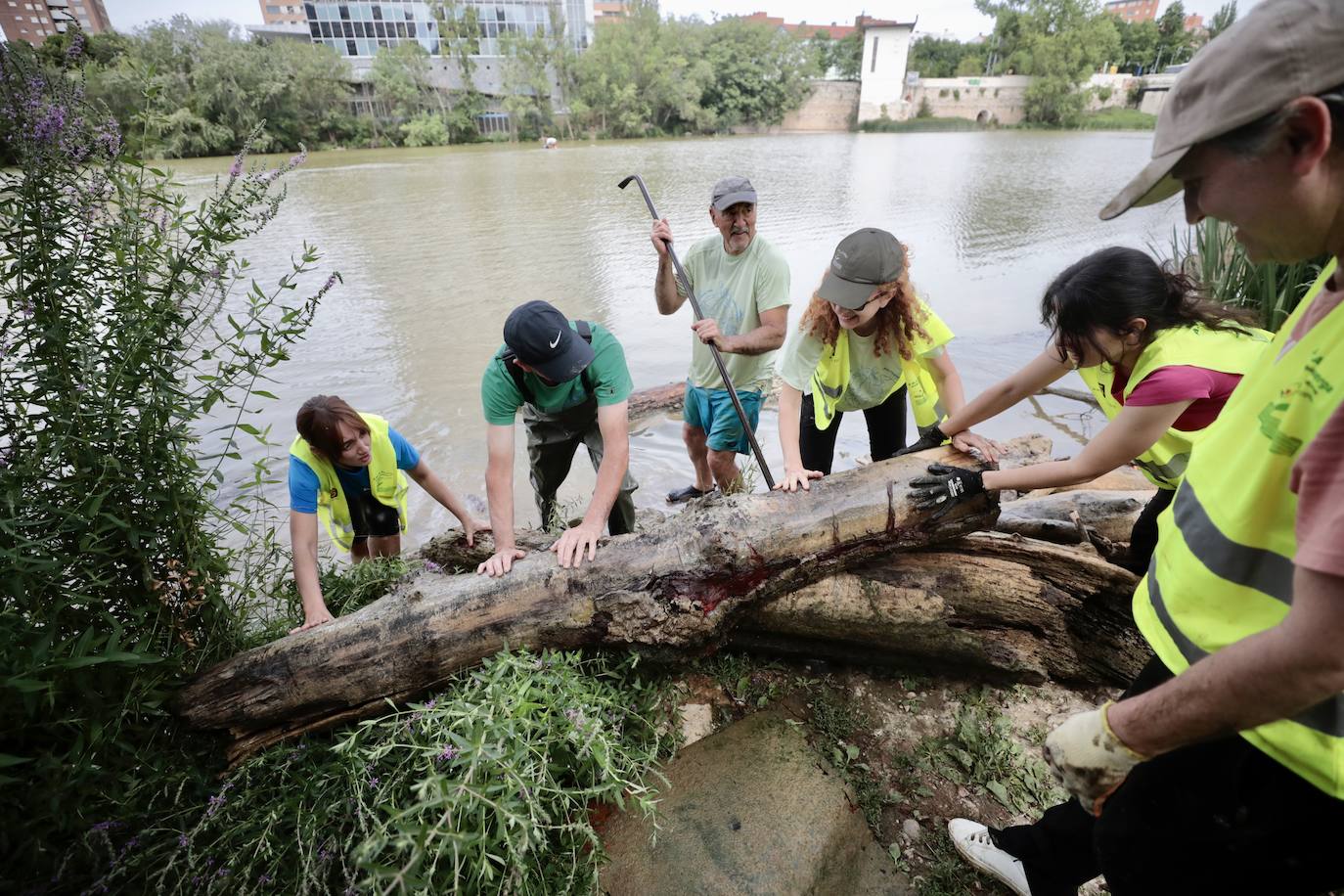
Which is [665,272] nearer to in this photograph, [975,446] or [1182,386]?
[975,446]

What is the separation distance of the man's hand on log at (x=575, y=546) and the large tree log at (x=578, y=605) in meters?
0.03

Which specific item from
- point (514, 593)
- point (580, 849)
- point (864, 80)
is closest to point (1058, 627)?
point (580, 849)

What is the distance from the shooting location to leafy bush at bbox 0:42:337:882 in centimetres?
156

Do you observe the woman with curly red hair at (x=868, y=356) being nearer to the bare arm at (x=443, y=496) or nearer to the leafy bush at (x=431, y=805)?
the leafy bush at (x=431, y=805)

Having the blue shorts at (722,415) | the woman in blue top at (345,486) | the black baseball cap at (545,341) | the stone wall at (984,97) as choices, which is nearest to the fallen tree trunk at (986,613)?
the black baseball cap at (545,341)

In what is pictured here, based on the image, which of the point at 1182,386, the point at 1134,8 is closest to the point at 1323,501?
the point at 1182,386

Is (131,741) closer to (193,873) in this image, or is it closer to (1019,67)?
(193,873)

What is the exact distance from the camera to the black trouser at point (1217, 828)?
1.08 m

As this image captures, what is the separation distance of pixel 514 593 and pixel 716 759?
95 centimetres

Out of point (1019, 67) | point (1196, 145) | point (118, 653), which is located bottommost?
point (118, 653)

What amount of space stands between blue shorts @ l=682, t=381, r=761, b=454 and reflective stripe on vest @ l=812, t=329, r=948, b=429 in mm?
726

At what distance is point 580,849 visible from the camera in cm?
187

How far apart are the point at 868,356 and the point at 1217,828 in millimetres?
2245

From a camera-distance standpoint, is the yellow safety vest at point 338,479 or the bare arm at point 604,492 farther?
the yellow safety vest at point 338,479
